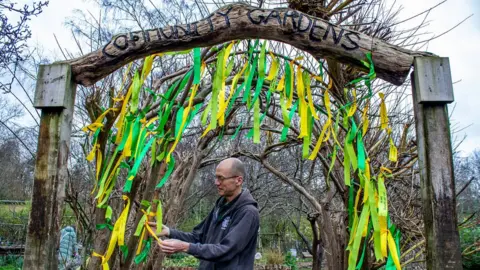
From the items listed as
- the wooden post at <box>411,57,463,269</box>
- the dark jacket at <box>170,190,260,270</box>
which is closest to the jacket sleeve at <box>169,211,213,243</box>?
the dark jacket at <box>170,190,260,270</box>

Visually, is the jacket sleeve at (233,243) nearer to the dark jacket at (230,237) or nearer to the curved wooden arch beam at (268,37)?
the dark jacket at (230,237)

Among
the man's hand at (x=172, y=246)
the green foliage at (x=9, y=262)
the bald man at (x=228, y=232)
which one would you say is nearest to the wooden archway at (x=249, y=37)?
the man's hand at (x=172, y=246)

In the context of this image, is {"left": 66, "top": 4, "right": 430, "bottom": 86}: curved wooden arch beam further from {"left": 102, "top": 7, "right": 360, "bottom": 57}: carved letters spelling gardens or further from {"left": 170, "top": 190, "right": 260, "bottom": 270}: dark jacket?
{"left": 170, "top": 190, "right": 260, "bottom": 270}: dark jacket

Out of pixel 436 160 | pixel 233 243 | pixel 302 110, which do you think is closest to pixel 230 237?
pixel 233 243

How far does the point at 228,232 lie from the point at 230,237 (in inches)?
4.3

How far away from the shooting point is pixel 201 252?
2.09 m

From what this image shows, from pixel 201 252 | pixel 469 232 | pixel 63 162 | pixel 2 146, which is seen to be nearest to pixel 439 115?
pixel 201 252

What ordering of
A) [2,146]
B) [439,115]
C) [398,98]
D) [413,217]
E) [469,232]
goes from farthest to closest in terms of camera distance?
[2,146] → [469,232] → [398,98] → [413,217] → [439,115]

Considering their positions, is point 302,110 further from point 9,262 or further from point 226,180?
point 9,262

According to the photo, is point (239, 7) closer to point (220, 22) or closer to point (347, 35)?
point (220, 22)

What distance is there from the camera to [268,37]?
2002 mm

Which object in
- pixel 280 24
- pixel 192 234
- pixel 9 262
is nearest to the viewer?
pixel 280 24

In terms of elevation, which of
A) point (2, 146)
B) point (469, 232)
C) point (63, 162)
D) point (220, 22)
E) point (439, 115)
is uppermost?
point (2, 146)

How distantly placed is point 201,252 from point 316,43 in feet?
3.94
